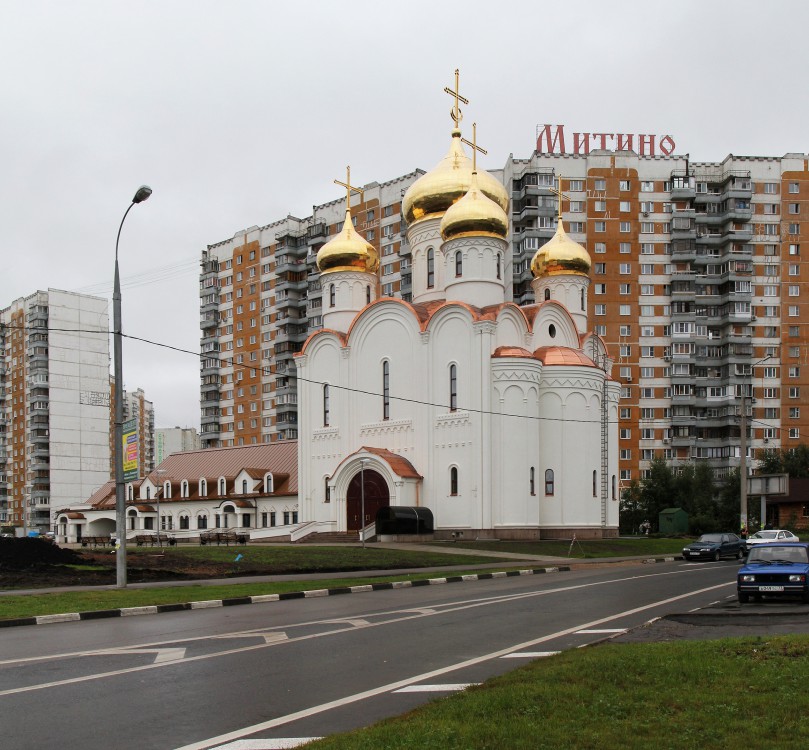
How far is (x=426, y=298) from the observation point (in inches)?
1880

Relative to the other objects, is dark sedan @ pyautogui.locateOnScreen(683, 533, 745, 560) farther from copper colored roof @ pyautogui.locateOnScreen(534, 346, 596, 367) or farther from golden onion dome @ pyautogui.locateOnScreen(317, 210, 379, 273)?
golden onion dome @ pyautogui.locateOnScreen(317, 210, 379, 273)

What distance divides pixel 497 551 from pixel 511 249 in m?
42.6

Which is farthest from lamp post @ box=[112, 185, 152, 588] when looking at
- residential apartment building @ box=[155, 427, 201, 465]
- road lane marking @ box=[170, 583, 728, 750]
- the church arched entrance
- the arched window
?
residential apartment building @ box=[155, 427, 201, 465]

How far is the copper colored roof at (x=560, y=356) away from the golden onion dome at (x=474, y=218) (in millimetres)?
5873

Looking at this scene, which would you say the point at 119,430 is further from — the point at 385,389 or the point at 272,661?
the point at 385,389

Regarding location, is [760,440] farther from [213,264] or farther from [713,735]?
[713,735]

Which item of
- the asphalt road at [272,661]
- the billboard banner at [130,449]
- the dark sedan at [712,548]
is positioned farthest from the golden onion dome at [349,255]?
the asphalt road at [272,661]

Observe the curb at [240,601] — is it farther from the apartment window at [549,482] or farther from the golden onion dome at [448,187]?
the golden onion dome at [448,187]

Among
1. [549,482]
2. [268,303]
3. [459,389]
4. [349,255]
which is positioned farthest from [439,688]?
[268,303]

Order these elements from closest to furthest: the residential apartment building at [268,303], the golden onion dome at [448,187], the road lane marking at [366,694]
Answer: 1. the road lane marking at [366,694]
2. the golden onion dome at [448,187]
3. the residential apartment building at [268,303]

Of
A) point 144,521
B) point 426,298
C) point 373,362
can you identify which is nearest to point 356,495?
point 373,362

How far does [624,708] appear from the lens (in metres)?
6.85

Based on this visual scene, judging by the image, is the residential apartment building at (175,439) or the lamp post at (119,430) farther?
the residential apartment building at (175,439)

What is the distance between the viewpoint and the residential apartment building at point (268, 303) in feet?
258
